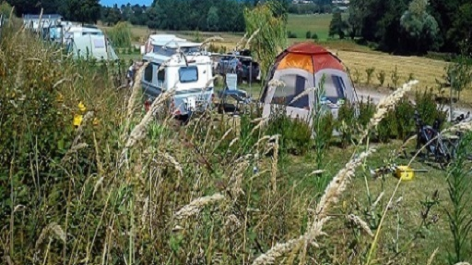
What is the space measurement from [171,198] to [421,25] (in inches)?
1491

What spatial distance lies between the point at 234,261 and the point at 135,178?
0.31 meters

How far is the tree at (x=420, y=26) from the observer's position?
37000 mm

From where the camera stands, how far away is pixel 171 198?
5.29 feet

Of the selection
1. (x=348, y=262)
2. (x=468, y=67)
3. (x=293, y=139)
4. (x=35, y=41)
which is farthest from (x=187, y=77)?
(x=348, y=262)

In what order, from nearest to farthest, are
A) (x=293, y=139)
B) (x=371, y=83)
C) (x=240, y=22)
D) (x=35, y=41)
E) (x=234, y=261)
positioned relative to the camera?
(x=234, y=261), (x=35, y=41), (x=293, y=139), (x=371, y=83), (x=240, y=22)

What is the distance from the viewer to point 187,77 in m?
13.4

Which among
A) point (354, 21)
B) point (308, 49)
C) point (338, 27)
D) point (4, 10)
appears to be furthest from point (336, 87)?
point (338, 27)

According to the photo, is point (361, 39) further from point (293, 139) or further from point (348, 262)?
point (348, 262)

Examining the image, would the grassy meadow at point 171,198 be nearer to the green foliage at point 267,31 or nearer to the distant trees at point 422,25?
the green foliage at point 267,31

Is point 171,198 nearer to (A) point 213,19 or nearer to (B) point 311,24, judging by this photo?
(A) point 213,19

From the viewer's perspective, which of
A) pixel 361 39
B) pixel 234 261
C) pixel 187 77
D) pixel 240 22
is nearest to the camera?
pixel 234 261

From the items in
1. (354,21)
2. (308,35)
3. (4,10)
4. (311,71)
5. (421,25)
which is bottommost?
(308,35)

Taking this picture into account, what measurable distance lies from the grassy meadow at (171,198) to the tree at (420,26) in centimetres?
3685

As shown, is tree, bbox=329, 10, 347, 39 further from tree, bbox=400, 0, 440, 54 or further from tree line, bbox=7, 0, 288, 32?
tree line, bbox=7, 0, 288, 32
